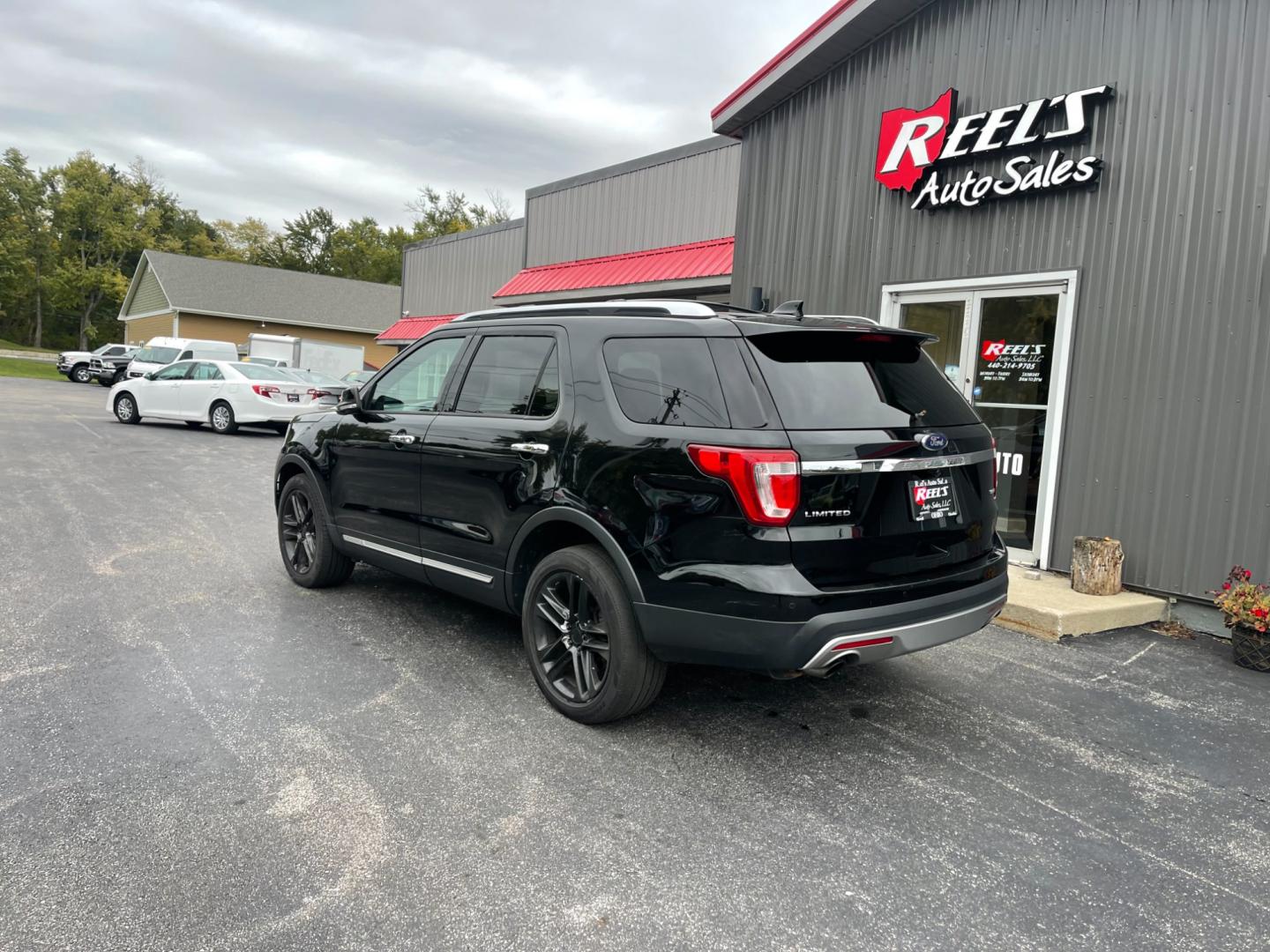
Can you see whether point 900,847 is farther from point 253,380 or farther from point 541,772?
point 253,380

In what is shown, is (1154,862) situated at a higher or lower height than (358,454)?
lower

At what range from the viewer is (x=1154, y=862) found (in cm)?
302

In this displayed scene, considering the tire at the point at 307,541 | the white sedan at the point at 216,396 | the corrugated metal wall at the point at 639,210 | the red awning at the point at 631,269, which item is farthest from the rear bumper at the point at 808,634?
the white sedan at the point at 216,396

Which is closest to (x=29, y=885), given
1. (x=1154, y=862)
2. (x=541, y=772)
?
(x=541, y=772)

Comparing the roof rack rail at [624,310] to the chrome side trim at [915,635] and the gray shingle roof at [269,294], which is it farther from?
the gray shingle roof at [269,294]

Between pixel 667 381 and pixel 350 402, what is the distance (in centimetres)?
260

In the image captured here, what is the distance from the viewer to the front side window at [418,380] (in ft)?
16.2

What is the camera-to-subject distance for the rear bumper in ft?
10.7

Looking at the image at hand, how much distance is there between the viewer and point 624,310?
13.5 feet

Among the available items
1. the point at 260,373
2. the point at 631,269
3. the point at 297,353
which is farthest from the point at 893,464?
the point at 297,353

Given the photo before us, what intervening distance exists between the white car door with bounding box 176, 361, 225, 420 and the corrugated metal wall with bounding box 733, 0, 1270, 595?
14413mm

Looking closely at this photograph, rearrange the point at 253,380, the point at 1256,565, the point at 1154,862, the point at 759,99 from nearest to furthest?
the point at 1154,862 < the point at 1256,565 < the point at 759,99 < the point at 253,380

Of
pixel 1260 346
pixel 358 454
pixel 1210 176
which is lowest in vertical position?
pixel 358 454

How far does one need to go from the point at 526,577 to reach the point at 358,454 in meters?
1.69
